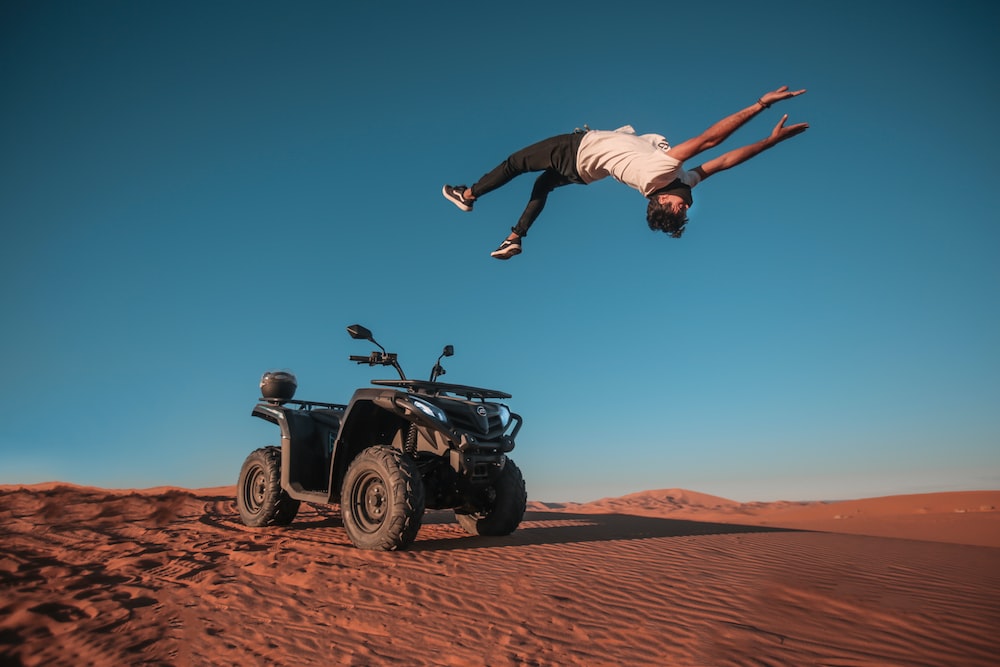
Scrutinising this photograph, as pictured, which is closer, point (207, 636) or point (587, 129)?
point (207, 636)

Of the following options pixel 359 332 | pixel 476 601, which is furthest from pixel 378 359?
pixel 476 601

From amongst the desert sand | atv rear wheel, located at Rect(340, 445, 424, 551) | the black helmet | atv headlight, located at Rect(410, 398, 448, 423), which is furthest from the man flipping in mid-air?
the black helmet

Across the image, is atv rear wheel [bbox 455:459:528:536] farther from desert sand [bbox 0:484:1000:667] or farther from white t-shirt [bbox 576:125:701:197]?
white t-shirt [bbox 576:125:701:197]

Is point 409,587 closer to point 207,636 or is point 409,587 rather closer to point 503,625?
point 503,625

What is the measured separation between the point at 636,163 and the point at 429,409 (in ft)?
9.54

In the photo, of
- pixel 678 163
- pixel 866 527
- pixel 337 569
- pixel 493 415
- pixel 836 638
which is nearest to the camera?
pixel 836 638

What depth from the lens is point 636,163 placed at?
419cm

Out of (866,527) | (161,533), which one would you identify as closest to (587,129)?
(161,533)

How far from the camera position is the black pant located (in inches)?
185

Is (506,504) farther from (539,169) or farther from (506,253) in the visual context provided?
(539,169)

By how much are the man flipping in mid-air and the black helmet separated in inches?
150

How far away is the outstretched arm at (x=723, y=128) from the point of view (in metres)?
3.66

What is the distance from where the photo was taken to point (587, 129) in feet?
15.4

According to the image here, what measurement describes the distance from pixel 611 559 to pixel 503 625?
235cm
